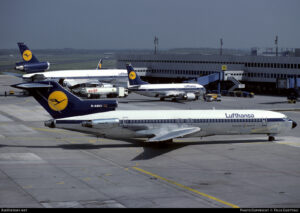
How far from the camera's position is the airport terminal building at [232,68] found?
12662 cm

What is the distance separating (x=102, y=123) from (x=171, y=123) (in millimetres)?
7720

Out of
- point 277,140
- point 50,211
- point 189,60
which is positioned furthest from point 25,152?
point 189,60

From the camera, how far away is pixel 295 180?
39.2 metres

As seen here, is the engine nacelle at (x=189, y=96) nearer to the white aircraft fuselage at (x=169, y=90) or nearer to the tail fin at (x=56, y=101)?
the white aircraft fuselage at (x=169, y=90)

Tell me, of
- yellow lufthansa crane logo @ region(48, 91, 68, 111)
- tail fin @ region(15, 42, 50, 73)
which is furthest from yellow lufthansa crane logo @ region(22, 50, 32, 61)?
yellow lufthansa crane logo @ region(48, 91, 68, 111)

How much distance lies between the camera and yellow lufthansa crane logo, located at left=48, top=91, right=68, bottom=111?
51.0 m

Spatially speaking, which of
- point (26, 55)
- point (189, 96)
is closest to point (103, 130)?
point (189, 96)

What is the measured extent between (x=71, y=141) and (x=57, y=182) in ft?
63.7

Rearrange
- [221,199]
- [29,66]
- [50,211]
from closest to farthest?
[50,211] < [221,199] < [29,66]

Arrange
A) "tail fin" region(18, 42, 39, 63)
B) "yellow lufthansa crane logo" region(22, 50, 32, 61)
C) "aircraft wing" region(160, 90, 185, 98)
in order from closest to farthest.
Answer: "aircraft wing" region(160, 90, 185, 98)
"tail fin" region(18, 42, 39, 63)
"yellow lufthansa crane logo" region(22, 50, 32, 61)

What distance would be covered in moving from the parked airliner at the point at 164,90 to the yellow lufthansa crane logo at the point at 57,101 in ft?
181

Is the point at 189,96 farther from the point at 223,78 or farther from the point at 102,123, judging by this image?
the point at 102,123

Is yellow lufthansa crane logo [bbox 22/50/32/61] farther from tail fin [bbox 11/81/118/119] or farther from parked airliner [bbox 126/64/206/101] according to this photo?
tail fin [bbox 11/81/118/119]

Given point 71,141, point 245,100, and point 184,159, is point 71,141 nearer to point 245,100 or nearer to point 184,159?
point 184,159
